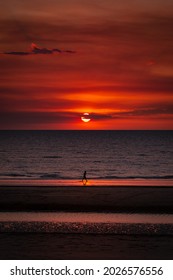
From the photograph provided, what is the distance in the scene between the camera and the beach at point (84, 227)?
14.2 metres

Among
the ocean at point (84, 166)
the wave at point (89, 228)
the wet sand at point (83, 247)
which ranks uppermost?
the ocean at point (84, 166)

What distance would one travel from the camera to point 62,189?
3119 centimetres

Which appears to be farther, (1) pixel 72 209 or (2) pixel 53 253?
(1) pixel 72 209

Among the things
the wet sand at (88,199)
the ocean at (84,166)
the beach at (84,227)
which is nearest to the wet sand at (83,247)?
the beach at (84,227)

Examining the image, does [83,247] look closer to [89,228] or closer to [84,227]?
[89,228]

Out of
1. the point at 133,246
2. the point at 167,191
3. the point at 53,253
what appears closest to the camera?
the point at 53,253

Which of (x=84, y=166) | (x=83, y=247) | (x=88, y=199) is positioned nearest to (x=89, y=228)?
(x=83, y=247)

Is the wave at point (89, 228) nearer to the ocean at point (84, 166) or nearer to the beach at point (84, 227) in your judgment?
the beach at point (84, 227)

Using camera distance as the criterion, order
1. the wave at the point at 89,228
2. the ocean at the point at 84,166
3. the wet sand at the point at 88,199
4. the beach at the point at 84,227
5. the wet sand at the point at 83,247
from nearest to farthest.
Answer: the wet sand at the point at 83,247 < the beach at the point at 84,227 < the wave at the point at 89,228 < the wet sand at the point at 88,199 < the ocean at the point at 84,166

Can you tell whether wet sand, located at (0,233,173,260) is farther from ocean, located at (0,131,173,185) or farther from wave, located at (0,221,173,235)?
ocean, located at (0,131,173,185)

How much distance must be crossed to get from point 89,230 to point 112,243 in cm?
216

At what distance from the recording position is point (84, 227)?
1797 centimetres
